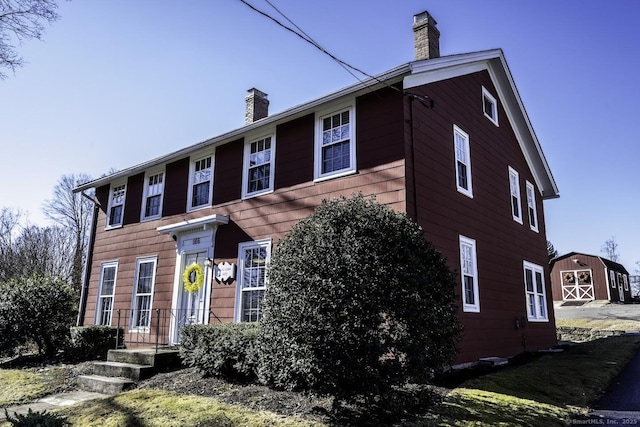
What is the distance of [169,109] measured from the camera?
1079 centimetres

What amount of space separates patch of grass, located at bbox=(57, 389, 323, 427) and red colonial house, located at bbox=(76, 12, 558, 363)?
12.0 ft

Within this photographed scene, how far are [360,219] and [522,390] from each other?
4.11 m

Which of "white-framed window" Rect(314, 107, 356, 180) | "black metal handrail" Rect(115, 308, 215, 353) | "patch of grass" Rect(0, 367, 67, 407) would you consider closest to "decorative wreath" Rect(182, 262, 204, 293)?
"black metal handrail" Rect(115, 308, 215, 353)

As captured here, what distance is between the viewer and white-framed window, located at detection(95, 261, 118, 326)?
14.1 meters

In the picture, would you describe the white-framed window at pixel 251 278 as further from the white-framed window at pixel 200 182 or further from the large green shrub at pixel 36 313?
the large green shrub at pixel 36 313

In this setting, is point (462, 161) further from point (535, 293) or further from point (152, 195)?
point (152, 195)

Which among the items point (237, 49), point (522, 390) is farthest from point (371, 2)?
point (522, 390)

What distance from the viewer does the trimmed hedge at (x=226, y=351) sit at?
761 cm

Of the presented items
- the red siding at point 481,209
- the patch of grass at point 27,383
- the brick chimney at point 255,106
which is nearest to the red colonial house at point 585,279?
the red siding at point 481,209

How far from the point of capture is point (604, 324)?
22625mm

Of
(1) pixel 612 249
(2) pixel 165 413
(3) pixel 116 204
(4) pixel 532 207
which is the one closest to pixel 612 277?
(4) pixel 532 207

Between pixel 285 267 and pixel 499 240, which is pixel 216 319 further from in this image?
pixel 499 240

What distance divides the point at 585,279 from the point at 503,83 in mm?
27548

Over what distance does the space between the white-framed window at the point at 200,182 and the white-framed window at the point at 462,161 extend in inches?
257
